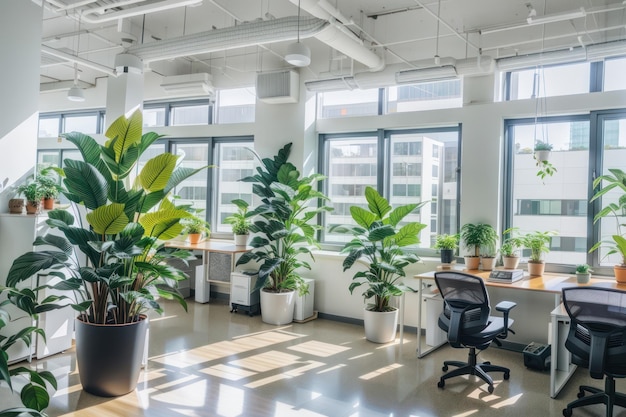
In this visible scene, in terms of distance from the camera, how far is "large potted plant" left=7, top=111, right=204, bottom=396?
337 centimetres

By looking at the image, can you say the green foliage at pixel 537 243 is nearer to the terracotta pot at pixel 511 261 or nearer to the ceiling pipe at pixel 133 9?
the terracotta pot at pixel 511 261

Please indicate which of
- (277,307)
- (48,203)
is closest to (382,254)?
(277,307)

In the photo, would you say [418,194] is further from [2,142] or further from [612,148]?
[2,142]

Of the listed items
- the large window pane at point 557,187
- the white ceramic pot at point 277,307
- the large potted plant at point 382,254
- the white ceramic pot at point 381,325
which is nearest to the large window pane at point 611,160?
the large window pane at point 557,187

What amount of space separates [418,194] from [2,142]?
4423 mm

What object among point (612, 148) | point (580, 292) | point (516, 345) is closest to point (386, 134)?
point (612, 148)

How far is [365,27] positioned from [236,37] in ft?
5.90

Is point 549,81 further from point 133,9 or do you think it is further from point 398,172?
point 133,9

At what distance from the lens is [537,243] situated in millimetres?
4668

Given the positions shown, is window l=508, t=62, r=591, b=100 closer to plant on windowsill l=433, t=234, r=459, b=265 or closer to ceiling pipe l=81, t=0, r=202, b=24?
plant on windowsill l=433, t=234, r=459, b=265

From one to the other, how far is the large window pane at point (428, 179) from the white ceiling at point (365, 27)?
38.6 inches

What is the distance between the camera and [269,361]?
4.38m

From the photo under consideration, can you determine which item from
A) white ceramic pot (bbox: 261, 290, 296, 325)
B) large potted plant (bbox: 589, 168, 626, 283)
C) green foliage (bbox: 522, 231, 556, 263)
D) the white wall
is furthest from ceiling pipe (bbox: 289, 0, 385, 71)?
white ceramic pot (bbox: 261, 290, 296, 325)

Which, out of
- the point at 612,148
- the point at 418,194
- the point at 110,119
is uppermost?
the point at 110,119
